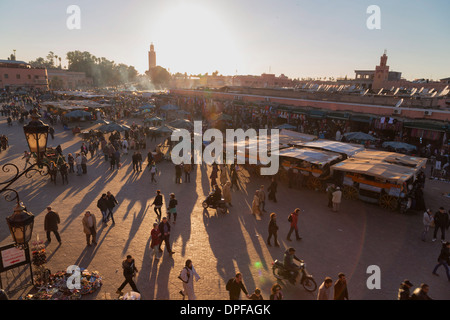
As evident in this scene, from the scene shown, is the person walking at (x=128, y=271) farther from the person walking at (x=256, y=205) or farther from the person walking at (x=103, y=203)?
the person walking at (x=256, y=205)

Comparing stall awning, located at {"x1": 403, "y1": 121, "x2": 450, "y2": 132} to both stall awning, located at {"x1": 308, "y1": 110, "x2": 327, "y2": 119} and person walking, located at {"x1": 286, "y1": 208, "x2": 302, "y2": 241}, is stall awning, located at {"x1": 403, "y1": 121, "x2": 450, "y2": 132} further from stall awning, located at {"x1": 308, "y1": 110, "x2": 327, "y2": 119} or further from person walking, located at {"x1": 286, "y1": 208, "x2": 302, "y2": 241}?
person walking, located at {"x1": 286, "y1": 208, "x2": 302, "y2": 241}

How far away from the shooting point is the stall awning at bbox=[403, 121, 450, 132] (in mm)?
17688

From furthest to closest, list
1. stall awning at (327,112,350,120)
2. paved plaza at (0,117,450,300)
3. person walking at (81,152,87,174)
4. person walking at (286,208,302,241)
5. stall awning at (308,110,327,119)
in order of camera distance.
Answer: stall awning at (308,110,327,119), stall awning at (327,112,350,120), person walking at (81,152,87,174), person walking at (286,208,302,241), paved plaza at (0,117,450,300)

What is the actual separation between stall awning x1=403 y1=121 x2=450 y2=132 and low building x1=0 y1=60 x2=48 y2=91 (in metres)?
77.4

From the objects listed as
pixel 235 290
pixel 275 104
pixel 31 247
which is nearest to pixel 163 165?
pixel 31 247

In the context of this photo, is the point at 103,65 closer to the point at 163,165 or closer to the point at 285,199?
the point at 163,165

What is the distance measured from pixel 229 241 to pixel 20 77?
83.5m

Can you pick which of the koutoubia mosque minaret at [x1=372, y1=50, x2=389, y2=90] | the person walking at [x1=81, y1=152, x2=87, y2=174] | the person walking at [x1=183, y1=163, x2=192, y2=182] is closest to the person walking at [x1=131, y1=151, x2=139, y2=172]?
the person walking at [x1=81, y1=152, x2=87, y2=174]

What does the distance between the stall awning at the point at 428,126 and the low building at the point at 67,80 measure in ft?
319

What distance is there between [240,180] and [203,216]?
195 inches

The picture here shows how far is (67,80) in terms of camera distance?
97.7m

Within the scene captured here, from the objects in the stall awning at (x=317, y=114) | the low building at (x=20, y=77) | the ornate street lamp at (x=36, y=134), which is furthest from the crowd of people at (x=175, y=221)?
the low building at (x=20, y=77)

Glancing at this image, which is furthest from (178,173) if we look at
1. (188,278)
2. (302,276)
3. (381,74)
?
(381,74)

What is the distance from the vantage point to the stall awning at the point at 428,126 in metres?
17.7
